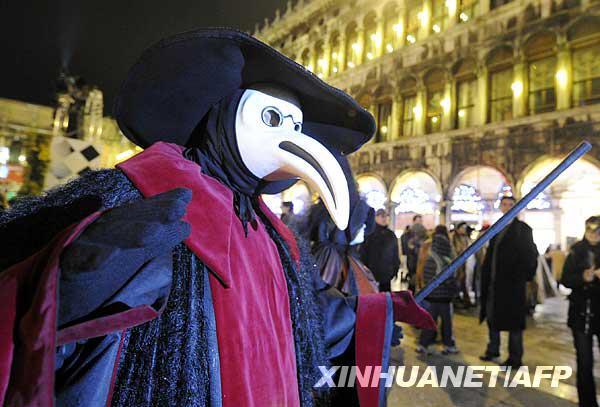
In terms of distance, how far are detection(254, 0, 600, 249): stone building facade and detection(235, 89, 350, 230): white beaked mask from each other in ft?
39.0

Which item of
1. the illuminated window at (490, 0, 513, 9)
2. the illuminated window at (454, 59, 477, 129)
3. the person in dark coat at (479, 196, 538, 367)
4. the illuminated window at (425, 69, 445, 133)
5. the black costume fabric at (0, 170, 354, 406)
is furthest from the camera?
the illuminated window at (425, 69, 445, 133)

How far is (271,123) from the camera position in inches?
51.5

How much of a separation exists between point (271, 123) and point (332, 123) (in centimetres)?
47

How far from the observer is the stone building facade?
35.4ft

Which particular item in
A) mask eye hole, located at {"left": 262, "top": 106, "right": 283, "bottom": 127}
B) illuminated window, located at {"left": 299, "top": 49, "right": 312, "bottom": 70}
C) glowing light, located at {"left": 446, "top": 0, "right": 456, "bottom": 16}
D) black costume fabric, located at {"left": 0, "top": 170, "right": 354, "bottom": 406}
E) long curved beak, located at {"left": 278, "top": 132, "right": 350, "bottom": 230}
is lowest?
black costume fabric, located at {"left": 0, "top": 170, "right": 354, "bottom": 406}

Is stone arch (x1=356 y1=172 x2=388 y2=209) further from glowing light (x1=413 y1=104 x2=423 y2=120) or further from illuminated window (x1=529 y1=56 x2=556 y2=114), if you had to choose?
illuminated window (x1=529 y1=56 x2=556 y2=114)

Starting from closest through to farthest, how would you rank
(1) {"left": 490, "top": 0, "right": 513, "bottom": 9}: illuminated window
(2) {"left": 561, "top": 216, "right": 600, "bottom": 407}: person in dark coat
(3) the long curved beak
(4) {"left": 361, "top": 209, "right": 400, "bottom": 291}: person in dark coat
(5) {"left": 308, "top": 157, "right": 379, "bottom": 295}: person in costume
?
(3) the long curved beak < (2) {"left": 561, "top": 216, "right": 600, "bottom": 407}: person in dark coat < (5) {"left": 308, "top": 157, "right": 379, "bottom": 295}: person in costume < (4) {"left": 361, "top": 209, "right": 400, "bottom": 291}: person in dark coat < (1) {"left": 490, "top": 0, "right": 513, "bottom": 9}: illuminated window

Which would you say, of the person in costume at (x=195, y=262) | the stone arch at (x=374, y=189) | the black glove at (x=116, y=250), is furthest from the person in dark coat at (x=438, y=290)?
the stone arch at (x=374, y=189)

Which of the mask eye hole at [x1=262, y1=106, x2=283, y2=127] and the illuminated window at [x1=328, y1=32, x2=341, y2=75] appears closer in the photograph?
the mask eye hole at [x1=262, y1=106, x2=283, y2=127]

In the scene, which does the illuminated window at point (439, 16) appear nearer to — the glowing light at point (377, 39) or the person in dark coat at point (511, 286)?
the glowing light at point (377, 39)

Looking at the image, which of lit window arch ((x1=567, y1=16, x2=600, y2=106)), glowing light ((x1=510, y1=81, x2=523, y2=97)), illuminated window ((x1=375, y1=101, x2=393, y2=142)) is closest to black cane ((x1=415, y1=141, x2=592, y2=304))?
lit window arch ((x1=567, y1=16, x2=600, y2=106))

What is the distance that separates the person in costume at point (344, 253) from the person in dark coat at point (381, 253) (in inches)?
50.2

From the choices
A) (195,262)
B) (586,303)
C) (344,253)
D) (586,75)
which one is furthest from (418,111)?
(195,262)

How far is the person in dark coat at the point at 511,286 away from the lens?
4.31m
